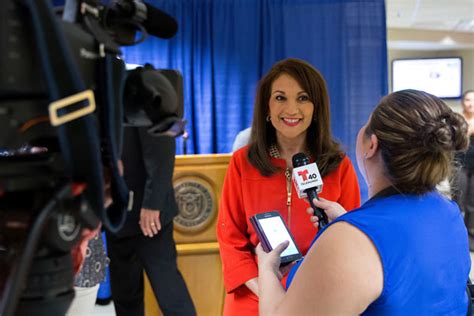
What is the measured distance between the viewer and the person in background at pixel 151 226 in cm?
216

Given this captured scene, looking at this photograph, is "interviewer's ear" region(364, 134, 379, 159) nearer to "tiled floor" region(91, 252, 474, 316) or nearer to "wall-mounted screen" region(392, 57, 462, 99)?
"tiled floor" region(91, 252, 474, 316)

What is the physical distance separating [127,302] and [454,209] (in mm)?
1804

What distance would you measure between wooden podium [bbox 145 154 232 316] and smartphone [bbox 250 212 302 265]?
1169mm

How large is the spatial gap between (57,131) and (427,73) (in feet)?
28.9

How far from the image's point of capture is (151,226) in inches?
86.0

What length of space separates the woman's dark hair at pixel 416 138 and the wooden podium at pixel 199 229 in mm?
1650

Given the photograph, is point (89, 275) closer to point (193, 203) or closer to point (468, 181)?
point (193, 203)

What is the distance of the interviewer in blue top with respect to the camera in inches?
35.4

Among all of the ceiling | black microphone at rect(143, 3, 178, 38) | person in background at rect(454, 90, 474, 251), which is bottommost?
person in background at rect(454, 90, 474, 251)

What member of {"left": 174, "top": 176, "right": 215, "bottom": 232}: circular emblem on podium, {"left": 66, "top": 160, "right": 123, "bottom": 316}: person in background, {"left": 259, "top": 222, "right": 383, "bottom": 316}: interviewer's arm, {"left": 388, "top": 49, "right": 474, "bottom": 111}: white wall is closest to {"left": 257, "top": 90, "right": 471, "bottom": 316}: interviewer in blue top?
{"left": 259, "top": 222, "right": 383, "bottom": 316}: interviewer's arm

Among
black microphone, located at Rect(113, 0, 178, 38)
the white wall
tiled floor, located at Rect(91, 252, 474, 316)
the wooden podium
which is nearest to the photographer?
black microphone, located at Rect(113, 0, 178, 38)

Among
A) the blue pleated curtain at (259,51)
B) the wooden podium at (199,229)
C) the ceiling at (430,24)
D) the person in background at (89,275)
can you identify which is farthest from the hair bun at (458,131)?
the ceiling at (430,24)

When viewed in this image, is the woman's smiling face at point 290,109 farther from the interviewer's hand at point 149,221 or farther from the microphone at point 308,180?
the interviewer's hand at point 149,221

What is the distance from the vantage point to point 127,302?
2.43 metres
